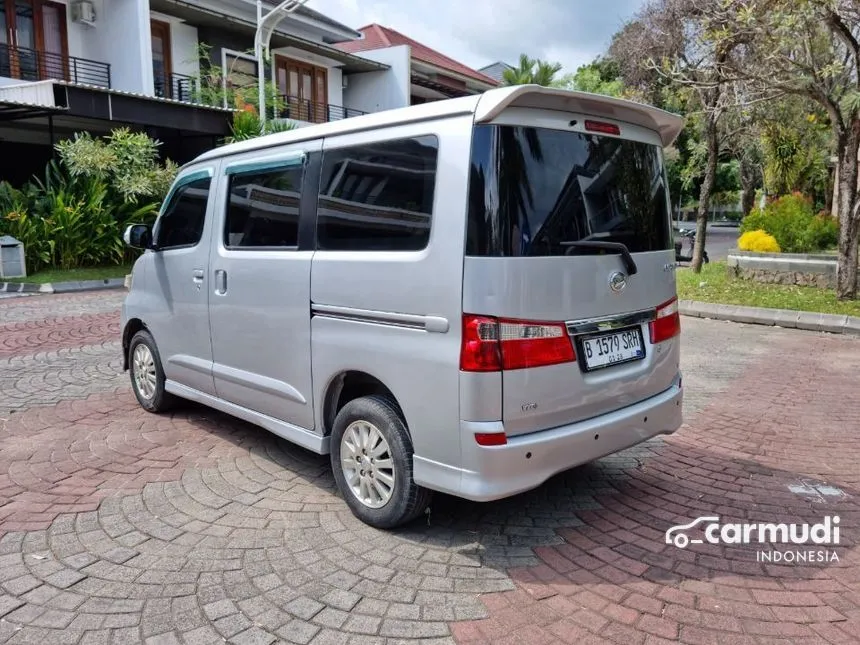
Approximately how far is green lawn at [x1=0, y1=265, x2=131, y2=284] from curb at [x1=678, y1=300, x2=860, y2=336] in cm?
1231

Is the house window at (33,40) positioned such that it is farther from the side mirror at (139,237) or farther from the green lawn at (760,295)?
the green lawn at (760,295)

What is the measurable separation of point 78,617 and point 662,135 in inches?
151

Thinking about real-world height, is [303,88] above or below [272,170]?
above

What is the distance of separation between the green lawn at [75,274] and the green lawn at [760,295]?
1239cm

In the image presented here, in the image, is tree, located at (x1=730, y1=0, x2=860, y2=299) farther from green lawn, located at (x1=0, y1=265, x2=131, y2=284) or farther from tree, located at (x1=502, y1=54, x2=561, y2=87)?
tree, located at (x1=502, y1=54, x2=561, y2=87)

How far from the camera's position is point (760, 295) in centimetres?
1186

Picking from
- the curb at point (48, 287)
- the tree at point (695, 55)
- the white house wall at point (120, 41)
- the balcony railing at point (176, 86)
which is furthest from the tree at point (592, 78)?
the curb at point (48, 287)

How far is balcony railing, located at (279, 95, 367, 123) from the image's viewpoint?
2530cm

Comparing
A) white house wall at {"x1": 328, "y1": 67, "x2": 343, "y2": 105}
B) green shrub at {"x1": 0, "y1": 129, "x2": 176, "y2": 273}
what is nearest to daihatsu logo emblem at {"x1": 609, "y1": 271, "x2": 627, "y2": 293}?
green shrub at {"x1": 0, "y1": 129, "x2": 176, "y2": 273}

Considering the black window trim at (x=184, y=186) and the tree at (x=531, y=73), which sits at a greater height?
the tree at (x=531, y=73)

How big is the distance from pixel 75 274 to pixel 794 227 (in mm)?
16127

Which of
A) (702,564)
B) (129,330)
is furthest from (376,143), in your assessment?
(129,330)

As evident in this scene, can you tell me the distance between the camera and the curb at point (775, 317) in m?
Answer: 9.58

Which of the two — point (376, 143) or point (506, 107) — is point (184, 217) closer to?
point (376, 143)
